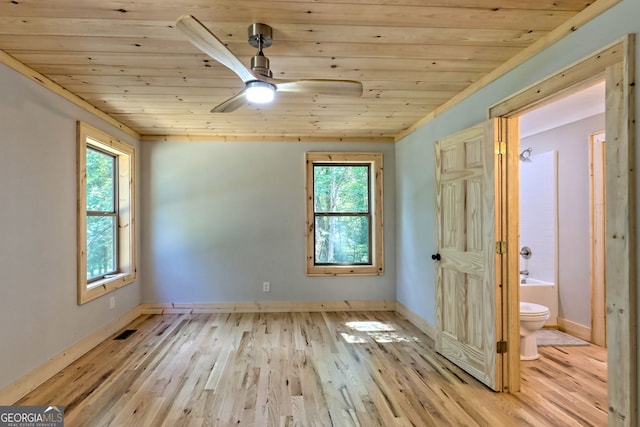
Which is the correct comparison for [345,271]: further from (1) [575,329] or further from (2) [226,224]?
(1) [575,329]

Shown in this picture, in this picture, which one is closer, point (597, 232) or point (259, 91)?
point (259, 91)

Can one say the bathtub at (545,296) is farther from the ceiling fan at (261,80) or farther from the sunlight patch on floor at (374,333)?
the ceiling fan at (261,80)

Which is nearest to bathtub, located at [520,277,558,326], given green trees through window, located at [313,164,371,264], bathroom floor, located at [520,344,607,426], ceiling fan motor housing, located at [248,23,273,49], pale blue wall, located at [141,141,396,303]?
bathroom floor, located at [520,344,607,426]

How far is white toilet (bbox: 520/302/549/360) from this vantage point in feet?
9.75

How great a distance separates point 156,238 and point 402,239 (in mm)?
3245

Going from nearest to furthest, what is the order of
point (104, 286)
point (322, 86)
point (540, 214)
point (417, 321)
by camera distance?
1. point (322, 86)
2. point (104, 286)
3. point (417, 321)
4. point (540, 214)

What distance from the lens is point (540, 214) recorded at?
416 cm

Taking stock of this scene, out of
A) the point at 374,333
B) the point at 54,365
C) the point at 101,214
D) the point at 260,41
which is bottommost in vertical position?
the point at 374,333

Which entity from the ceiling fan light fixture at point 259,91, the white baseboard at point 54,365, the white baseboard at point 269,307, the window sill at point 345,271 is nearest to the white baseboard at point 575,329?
the white baseboard at point 269,307

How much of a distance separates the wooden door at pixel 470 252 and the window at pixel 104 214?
10.8 ft

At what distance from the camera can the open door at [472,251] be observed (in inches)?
95.9

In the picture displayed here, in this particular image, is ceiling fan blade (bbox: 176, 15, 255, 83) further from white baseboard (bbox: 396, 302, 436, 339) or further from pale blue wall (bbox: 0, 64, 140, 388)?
white baseboard (bbox: 396, 302, 436, 339)

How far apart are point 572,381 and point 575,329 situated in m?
1.36

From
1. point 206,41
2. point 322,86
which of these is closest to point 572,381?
point 322,86
